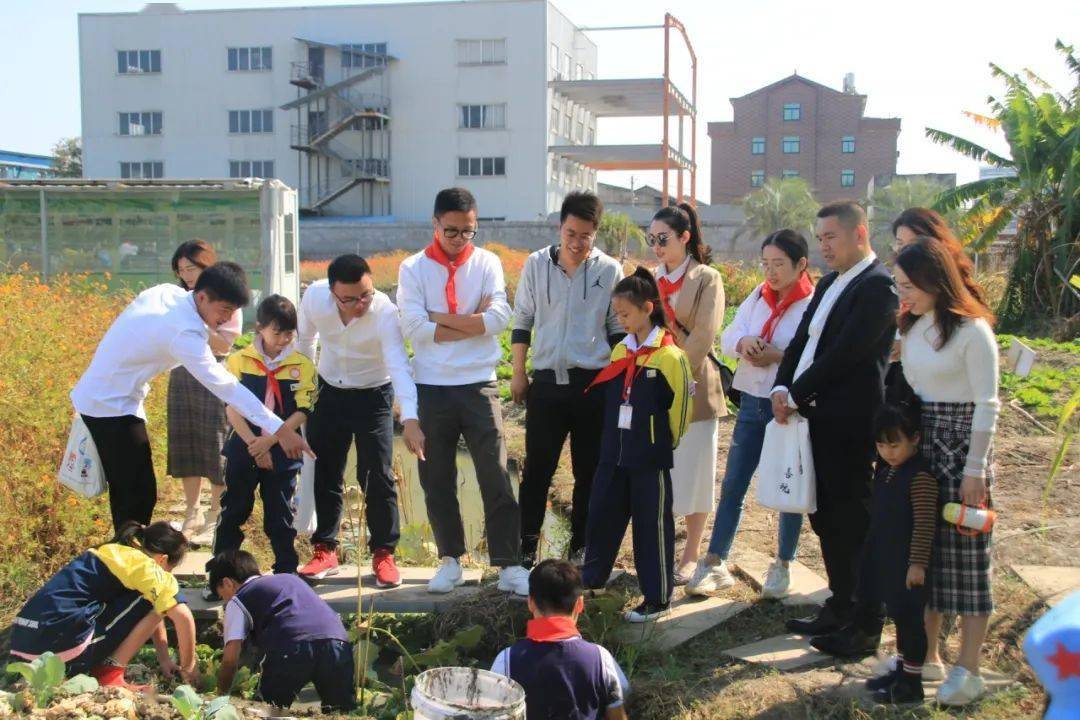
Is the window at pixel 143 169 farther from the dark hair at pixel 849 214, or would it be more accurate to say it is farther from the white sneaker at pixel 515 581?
the dark hair at pixel 849 214

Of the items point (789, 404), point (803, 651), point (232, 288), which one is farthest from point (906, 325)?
point (232, 288)

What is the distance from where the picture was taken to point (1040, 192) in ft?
51.5

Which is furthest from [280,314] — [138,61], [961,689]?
[138,61]

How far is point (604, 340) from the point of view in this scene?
4754 millimetres

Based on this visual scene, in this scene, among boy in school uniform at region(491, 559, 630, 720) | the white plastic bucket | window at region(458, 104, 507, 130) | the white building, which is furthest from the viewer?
window at region(458, 104, 507, 130)

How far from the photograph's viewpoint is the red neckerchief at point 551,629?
325 cm

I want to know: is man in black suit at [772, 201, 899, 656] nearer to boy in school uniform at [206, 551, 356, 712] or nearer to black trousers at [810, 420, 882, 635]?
black trousers at [810, 420, 882, 635]

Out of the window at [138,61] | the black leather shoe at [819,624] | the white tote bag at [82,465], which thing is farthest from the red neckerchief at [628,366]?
the window at [138,61]

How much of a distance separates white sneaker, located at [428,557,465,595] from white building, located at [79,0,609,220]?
3268 cm

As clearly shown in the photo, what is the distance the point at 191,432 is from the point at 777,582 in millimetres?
3283

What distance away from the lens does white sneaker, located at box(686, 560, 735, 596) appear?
456cm

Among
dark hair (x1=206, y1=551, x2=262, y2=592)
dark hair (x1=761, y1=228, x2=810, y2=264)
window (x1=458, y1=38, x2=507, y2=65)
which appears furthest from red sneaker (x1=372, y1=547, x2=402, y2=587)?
window (x1=458, y1=38, x2=507, y2=65)

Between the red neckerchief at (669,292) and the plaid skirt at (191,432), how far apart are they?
8.62ft

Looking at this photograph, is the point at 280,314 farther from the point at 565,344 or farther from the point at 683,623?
the point at 683,623
